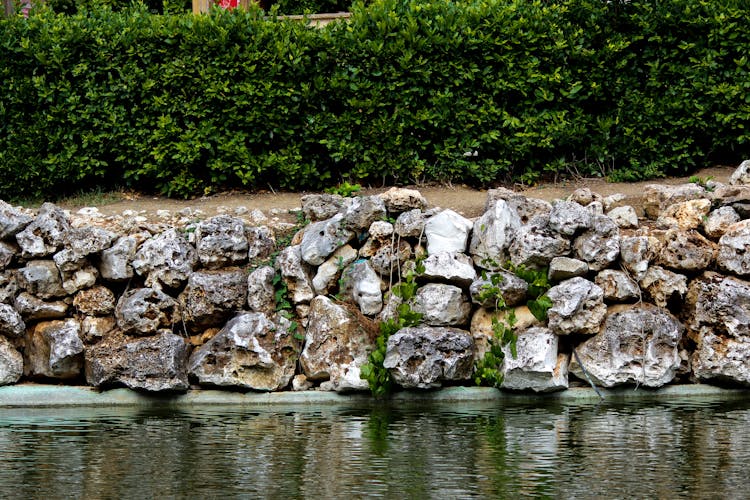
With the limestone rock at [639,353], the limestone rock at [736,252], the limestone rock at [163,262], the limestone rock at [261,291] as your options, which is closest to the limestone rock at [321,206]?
the limestone rock at [261,291]

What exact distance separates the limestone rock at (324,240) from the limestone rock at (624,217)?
101 inches

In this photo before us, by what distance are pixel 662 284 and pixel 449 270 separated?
1.95m

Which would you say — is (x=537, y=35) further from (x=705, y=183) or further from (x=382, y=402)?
(x=382, y=402)

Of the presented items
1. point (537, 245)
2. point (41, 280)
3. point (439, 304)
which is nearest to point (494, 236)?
point (537, 245)

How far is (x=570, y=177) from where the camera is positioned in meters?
12.4

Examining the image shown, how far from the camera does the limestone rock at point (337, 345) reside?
9727mm

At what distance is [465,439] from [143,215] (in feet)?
16.4

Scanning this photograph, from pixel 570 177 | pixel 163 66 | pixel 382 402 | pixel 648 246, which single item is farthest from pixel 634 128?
pixel 163 66

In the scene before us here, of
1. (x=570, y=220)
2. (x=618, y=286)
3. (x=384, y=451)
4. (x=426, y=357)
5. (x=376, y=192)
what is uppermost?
(x=376, y=192)

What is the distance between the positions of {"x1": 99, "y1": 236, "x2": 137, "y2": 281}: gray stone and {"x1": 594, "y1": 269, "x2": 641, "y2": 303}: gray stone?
4.47m

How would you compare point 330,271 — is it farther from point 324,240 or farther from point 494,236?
point 494,236

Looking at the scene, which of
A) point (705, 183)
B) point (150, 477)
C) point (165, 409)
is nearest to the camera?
point (150, 477)

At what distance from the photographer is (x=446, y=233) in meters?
10.2

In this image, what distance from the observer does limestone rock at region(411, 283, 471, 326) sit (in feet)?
32.3
